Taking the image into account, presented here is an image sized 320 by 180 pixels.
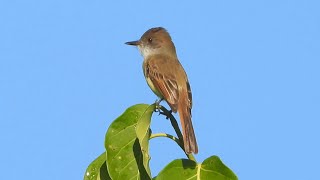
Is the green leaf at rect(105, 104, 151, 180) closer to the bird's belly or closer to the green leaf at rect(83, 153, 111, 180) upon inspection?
the green leaf at rect(83, 153, 111, 180)

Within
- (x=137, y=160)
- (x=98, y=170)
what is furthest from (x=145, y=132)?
(x=98, y=170)

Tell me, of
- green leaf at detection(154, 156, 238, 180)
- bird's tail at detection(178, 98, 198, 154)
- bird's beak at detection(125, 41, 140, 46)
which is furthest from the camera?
bird's beak at detection(125, 41, 140, 46)

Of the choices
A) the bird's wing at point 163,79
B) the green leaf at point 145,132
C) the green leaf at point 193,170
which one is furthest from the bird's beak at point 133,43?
the green leaf at point 193,170

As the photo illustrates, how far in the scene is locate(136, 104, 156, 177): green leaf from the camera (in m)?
3.73

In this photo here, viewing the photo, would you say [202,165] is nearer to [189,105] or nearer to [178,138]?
[178,138]

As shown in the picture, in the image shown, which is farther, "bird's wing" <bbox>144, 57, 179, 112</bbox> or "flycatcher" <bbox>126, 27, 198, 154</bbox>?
"bird's wing" <bbox>144, 57, 179, 112</bbox>

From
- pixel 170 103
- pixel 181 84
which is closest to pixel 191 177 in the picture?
pixel 170 103

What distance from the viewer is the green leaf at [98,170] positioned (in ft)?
13.8

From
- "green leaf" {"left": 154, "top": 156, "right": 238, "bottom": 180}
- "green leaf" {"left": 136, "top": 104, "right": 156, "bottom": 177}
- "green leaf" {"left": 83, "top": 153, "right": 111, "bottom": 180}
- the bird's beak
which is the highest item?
the bird's beak

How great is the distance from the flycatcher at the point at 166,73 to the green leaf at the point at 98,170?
0.72 meters

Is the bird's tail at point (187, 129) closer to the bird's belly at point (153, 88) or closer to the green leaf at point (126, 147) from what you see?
the green leaf at point (126, 147)

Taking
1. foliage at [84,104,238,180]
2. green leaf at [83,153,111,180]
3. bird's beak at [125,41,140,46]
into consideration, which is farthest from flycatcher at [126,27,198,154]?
green leaf at [83,153,111,180]

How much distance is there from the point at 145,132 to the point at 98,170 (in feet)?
2.32

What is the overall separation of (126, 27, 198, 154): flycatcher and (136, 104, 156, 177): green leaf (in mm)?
470
